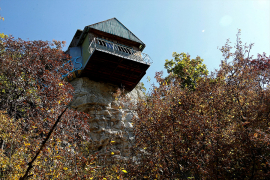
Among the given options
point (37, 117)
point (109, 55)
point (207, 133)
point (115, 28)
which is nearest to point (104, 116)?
point (109, 55)

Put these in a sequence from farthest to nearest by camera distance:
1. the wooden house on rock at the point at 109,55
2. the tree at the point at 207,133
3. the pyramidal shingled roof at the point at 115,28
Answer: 1. the pyramidal shingled roof at the point at 115,28
2. the wooden house on rock at the point at 109,55
3. the tree at the point at 207,133

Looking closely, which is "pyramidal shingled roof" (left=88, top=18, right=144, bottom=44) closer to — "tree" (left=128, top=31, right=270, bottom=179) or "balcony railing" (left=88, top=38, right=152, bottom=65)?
"balcony railing" (left=88, top=38, right=152, bottom=65)

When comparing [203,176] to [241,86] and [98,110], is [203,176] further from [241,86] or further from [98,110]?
[98,110]

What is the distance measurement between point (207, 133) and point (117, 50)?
11139 mm

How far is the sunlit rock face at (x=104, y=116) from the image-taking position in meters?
14.1

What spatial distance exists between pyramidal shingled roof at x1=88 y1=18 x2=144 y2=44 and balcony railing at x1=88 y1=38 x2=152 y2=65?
132 centimetres

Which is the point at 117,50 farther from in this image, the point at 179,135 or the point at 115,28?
the point at 179,135

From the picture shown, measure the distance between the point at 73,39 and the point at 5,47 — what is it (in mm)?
6658

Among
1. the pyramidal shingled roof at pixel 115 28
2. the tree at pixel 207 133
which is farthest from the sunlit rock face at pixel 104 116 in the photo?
the tree at pixel 207 133

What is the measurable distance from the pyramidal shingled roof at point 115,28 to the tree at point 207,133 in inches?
395

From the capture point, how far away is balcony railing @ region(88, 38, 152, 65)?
1622cm

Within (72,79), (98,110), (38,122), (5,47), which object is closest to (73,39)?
Result: (72,79)

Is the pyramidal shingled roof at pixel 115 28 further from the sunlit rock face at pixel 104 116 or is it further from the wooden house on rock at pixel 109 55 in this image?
the sunlit rock face at pixel 104 116

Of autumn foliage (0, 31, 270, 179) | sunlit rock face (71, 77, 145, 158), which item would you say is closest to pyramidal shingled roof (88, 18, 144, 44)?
sunlit rock face (71, 77, 145, 158)
